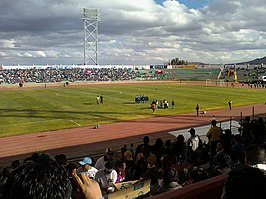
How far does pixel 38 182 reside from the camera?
2162 millimetres

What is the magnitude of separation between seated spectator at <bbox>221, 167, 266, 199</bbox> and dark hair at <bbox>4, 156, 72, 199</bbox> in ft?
4.18

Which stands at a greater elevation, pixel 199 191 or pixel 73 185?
pixel 199 191

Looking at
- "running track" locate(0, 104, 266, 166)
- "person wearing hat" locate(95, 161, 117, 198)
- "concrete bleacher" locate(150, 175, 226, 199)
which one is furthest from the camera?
"running track" locate(0, 104, 266, 166)

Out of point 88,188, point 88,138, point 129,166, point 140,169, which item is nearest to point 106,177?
point 140,169

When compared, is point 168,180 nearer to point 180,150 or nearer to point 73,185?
point 73,185

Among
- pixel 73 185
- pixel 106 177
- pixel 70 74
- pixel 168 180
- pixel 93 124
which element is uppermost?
pixel 70 74

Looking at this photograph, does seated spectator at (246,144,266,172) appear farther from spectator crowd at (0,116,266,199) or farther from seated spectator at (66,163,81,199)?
seated spectator at (66,163,81,199)

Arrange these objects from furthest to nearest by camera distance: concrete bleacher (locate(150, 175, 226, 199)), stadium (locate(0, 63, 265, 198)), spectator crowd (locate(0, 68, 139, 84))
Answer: spectator crowd (locate(0, 68, 139, 84)) < stadium (locate(0, 63, 265, 198)) < concrete bleacher (locate(150, 175, 226, 199))

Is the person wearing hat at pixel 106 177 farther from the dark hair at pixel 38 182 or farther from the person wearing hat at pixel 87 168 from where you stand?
the dark hair at pixel 38 182

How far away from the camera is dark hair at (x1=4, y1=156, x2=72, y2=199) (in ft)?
6.92

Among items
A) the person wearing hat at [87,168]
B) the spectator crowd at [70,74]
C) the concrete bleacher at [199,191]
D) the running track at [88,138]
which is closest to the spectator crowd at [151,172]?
the person wearing hat at [87,168]

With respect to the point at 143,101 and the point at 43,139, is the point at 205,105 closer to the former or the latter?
the point at 143,101

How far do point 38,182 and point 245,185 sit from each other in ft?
5.07

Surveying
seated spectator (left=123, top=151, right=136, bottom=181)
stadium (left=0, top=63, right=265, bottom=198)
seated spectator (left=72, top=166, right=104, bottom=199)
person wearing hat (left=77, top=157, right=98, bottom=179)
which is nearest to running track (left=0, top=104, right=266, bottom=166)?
stadium (left=0, top=63, right=265, bottom=198)
